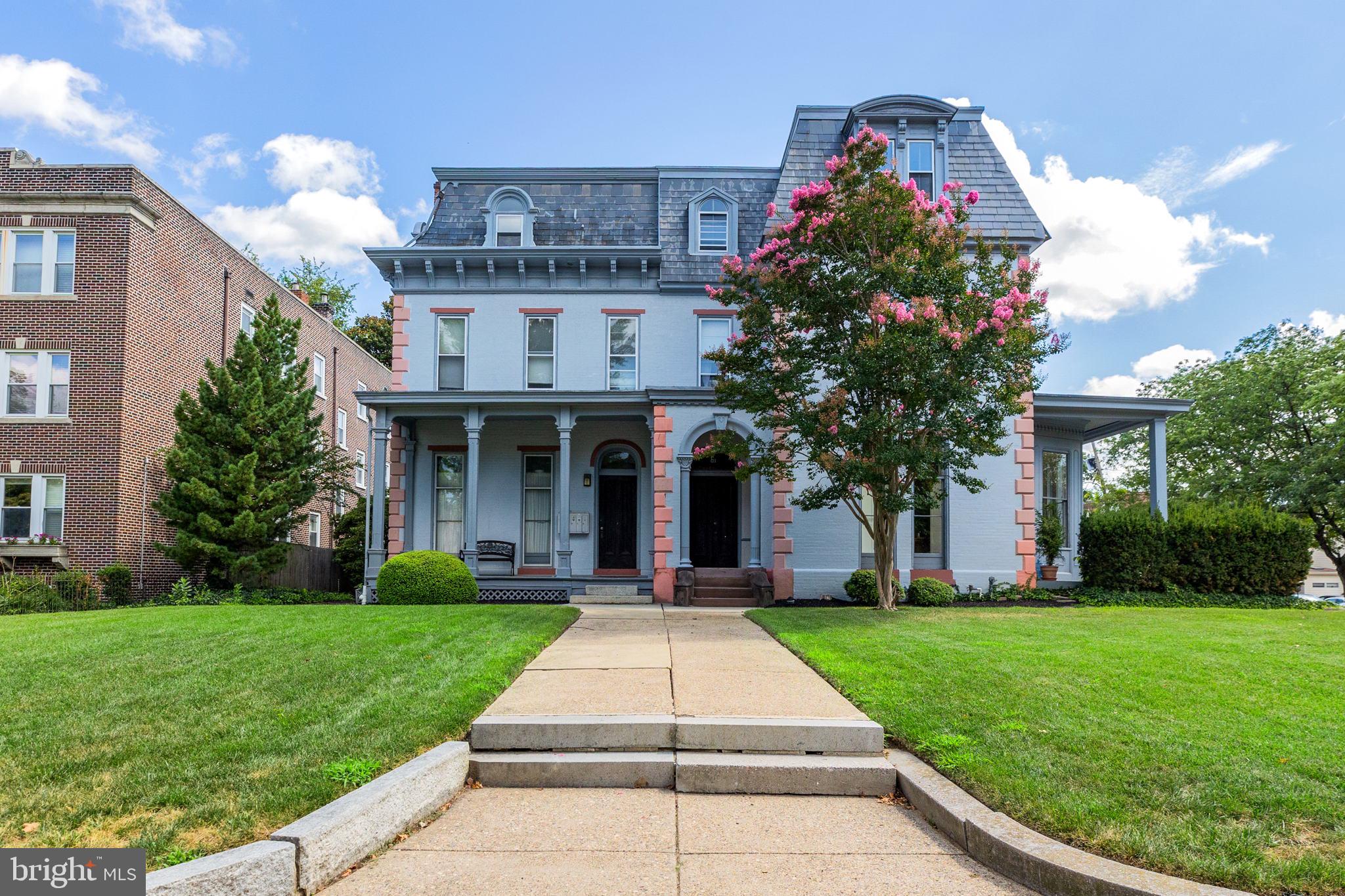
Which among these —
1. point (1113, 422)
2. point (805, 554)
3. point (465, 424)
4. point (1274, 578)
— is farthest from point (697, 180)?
point (1274, 578)

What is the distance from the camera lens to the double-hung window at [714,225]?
66.7 ft

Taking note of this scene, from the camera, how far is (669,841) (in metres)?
4.52

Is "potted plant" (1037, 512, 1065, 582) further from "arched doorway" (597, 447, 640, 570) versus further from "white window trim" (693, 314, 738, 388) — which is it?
"arched doorway" (597, 447, 640, 570)

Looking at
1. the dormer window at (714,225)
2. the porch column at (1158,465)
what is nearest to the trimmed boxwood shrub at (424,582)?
the dormer window at (714,225)

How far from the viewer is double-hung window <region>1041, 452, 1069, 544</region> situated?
20156mm

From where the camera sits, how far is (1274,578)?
1681 centimetres

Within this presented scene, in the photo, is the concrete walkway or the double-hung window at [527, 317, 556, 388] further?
the double-hung window at [527, 317, 556, 388]

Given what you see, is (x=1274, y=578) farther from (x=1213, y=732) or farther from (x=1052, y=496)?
(x=1213, y=732)

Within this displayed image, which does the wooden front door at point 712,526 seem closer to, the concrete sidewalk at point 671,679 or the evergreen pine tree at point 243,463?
the concrete sidewalk at point 671,679

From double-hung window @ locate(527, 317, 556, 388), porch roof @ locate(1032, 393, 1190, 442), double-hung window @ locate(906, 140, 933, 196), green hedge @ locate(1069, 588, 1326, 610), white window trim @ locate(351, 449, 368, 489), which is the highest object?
double-hung window @ locate(906, 140, 933, 196)

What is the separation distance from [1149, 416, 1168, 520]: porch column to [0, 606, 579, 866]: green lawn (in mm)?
13864

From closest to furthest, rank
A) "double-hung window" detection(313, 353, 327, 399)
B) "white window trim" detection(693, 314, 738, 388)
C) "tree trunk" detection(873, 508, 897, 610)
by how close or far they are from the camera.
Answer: "tree trunk" detection(873, 508, 897, 610) < "white window trim" detection(693, 314, 738, 388) < "double-hung window" detection(313, 353, 327, 399)

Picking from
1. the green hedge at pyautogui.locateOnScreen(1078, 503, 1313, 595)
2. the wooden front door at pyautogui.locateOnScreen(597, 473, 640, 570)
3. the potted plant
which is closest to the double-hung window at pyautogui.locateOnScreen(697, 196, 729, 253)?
the wooden front door at pyautogui.locateOnScreen(597, 473, 640, 570)

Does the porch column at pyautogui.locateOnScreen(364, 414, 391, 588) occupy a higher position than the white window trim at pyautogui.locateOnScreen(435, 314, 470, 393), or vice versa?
the white window trim at pyautogui.locateOnScreen(435, 314, 470, 393)
